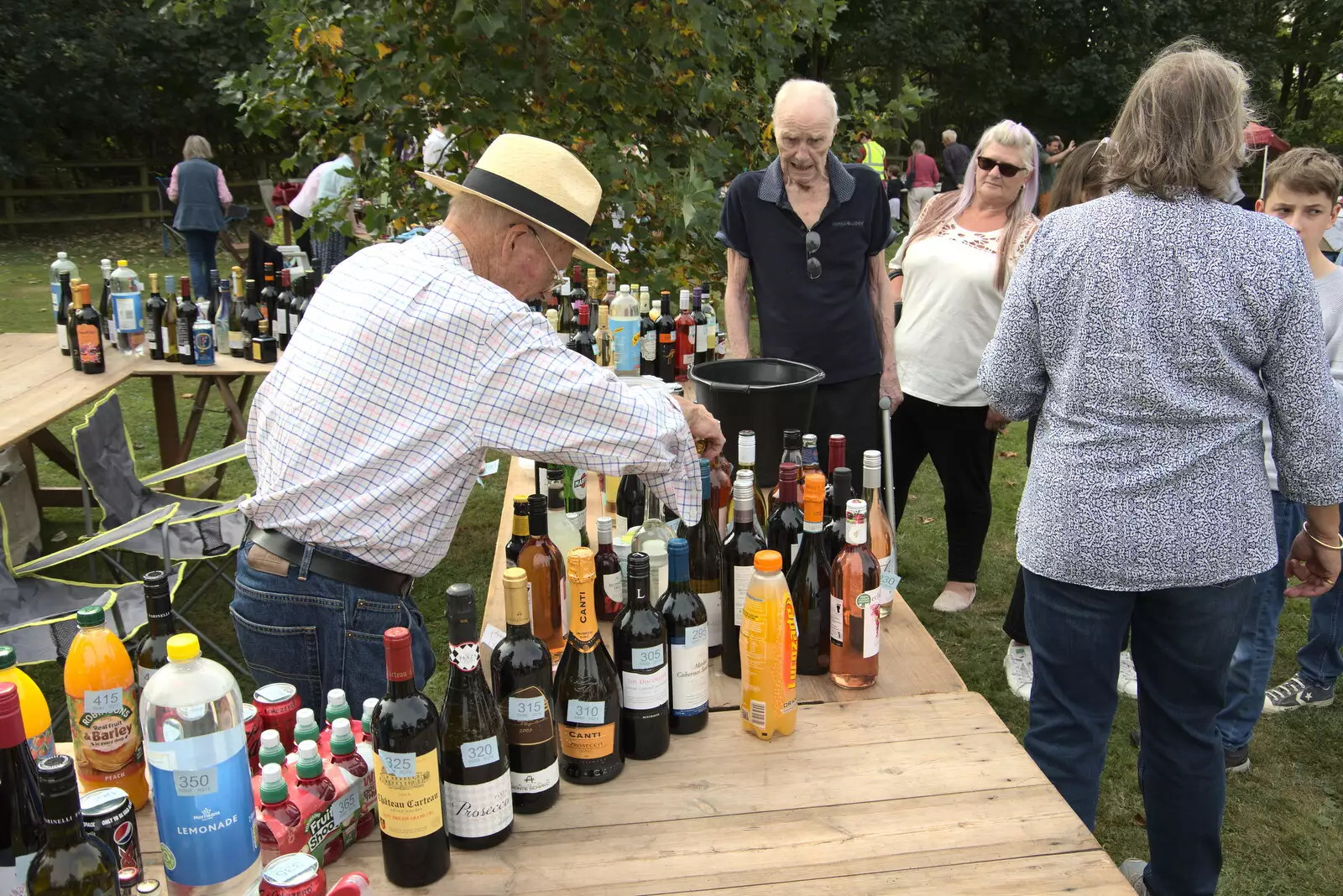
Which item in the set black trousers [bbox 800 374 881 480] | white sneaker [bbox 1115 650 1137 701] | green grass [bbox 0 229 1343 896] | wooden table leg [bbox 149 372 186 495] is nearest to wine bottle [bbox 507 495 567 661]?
black trousers [bbox 800 374 881 480]

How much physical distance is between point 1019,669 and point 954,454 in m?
0.87

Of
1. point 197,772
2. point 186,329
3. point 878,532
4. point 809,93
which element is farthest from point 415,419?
point 186,329

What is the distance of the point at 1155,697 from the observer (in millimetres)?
2354

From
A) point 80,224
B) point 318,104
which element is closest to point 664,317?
point 318,104

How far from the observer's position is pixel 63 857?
1276 millimetres

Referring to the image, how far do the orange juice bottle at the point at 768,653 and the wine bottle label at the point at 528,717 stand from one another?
0.39 m

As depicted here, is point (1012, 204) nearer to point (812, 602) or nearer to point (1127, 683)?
point (1127, 683)

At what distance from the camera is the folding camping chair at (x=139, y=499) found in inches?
160

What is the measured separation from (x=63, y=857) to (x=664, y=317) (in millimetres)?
3403

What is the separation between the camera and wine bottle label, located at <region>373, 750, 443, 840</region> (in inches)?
56.0

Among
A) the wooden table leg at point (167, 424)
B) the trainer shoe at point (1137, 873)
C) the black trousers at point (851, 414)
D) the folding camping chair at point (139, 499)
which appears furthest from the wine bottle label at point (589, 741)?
the wooden table leg at point (167, 424)

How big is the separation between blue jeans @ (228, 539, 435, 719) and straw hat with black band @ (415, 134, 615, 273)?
80 centimetres

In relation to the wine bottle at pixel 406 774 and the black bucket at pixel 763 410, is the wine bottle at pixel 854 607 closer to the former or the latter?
the black bucket at pixel 763 410

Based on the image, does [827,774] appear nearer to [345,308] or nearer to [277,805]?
[277,805]
